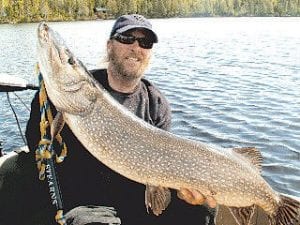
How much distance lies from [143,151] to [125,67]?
3.21 feet

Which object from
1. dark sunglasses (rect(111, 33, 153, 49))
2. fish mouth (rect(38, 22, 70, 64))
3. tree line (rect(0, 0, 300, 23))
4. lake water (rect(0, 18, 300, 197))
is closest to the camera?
fish mouth (rect(38, 22, 70, 64))

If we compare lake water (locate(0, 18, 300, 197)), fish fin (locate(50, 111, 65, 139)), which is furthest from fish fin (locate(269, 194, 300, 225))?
lake water (locate(0, 18, 300, 197))

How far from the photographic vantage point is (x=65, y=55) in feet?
8.77

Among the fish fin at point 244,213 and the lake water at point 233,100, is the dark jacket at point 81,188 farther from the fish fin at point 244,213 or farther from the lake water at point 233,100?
the lake water at point 233,100

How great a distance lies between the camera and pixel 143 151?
2854 millimetres

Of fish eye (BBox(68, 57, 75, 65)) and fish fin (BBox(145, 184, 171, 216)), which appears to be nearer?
fish eye (BBox(68, 57, 75, 65))

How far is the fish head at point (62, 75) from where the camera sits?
260cm

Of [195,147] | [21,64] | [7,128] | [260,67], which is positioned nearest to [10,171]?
[195,147]

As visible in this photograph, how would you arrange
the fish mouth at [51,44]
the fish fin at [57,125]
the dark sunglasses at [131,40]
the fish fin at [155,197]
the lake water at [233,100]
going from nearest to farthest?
the fish mouth at [51,44] < the fish fin at [57,125] < the fish fin at [155,197] < the dark sunglasses at [131,40] < the lake water at [233,100]

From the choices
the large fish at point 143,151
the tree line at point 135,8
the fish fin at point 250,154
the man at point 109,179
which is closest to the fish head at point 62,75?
the large fish at point 143,151

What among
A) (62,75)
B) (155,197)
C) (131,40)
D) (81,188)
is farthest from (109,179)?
(131,40)

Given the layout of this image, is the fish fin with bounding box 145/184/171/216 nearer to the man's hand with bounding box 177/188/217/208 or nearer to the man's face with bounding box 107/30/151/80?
the man's hand with bounding box 177/188/217/208

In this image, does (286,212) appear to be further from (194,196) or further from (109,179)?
(109,179)

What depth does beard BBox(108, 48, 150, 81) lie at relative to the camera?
3531mm
